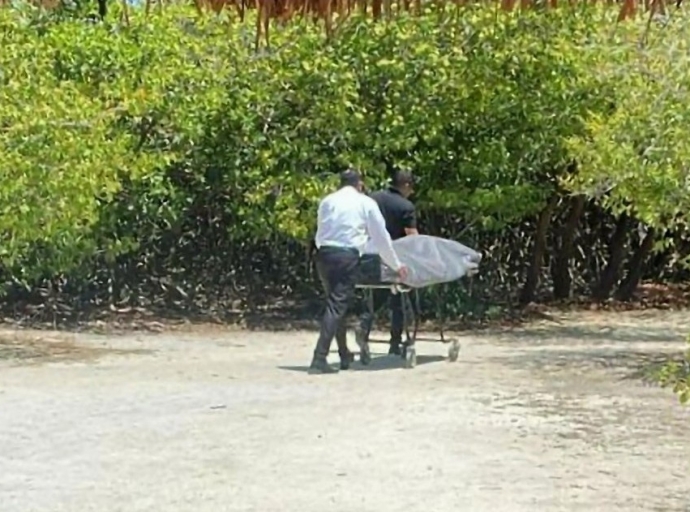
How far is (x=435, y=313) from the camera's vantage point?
18.7 metres

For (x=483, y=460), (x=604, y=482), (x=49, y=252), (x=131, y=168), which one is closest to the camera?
(x=604, y=482)

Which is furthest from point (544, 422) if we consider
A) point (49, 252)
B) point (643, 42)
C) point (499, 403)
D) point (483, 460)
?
point (49, 252)

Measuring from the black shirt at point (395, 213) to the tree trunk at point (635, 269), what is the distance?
29.0 feet

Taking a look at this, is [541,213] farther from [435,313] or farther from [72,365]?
[72,365]

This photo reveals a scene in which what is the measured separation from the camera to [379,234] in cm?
1173

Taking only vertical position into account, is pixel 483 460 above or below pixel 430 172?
below

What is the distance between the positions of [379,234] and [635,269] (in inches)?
401

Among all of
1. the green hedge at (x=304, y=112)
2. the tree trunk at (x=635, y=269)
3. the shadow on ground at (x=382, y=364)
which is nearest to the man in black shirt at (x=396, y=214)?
the shadow on ground at (x=382, y=364)

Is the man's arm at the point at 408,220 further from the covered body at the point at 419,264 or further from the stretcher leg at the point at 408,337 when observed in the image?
the stretcher leg at the point at 408,337

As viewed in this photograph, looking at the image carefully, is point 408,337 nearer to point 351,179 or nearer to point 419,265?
point 419,265

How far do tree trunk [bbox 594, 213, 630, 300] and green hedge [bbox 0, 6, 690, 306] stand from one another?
3.34 meters

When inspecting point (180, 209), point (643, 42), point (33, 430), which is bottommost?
point (33, 430)

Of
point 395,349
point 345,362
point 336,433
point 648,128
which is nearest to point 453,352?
point 395,349

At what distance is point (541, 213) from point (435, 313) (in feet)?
6.98
